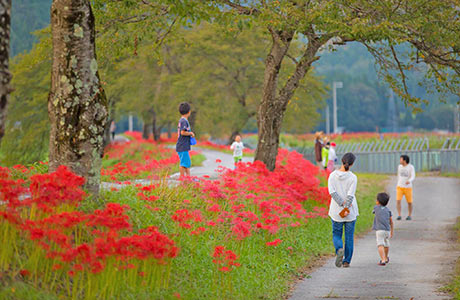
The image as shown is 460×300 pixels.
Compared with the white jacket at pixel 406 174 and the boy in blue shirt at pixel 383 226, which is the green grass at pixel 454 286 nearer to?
the boy in blue shirt at pixel 383 226

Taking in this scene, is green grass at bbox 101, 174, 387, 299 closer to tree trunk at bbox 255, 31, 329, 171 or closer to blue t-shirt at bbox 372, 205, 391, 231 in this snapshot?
blue t-shirt at bbox 372, 205, 391, 231

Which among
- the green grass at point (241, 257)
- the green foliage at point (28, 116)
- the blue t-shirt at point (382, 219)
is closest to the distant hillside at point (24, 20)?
the green foliage at point (28, 116)

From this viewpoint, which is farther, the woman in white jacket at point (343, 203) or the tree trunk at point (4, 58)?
the woman in white jacket at point (343, 203)

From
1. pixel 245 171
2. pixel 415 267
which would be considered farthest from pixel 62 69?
pixel 245 171

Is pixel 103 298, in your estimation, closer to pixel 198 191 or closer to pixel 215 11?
pixel 215 11

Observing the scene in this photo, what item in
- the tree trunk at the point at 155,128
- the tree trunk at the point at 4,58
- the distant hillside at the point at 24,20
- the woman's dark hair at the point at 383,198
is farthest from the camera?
the distant hillside at the point at 24,20

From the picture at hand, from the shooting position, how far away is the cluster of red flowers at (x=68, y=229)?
5555mm

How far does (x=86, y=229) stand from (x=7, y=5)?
9.22ft

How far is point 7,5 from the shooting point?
5.35m

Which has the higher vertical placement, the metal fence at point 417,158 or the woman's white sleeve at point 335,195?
the woman's white sleeve at point 335,195

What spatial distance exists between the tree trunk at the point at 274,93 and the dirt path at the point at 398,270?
12.4 ft

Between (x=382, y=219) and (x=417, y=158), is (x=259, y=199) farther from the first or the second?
(x=417, y=158)

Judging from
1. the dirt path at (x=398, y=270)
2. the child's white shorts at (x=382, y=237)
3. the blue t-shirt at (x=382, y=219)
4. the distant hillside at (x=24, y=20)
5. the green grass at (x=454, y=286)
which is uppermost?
the distant hillside at (x=24, y=20)

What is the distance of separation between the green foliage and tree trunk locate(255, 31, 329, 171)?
51.9ft
